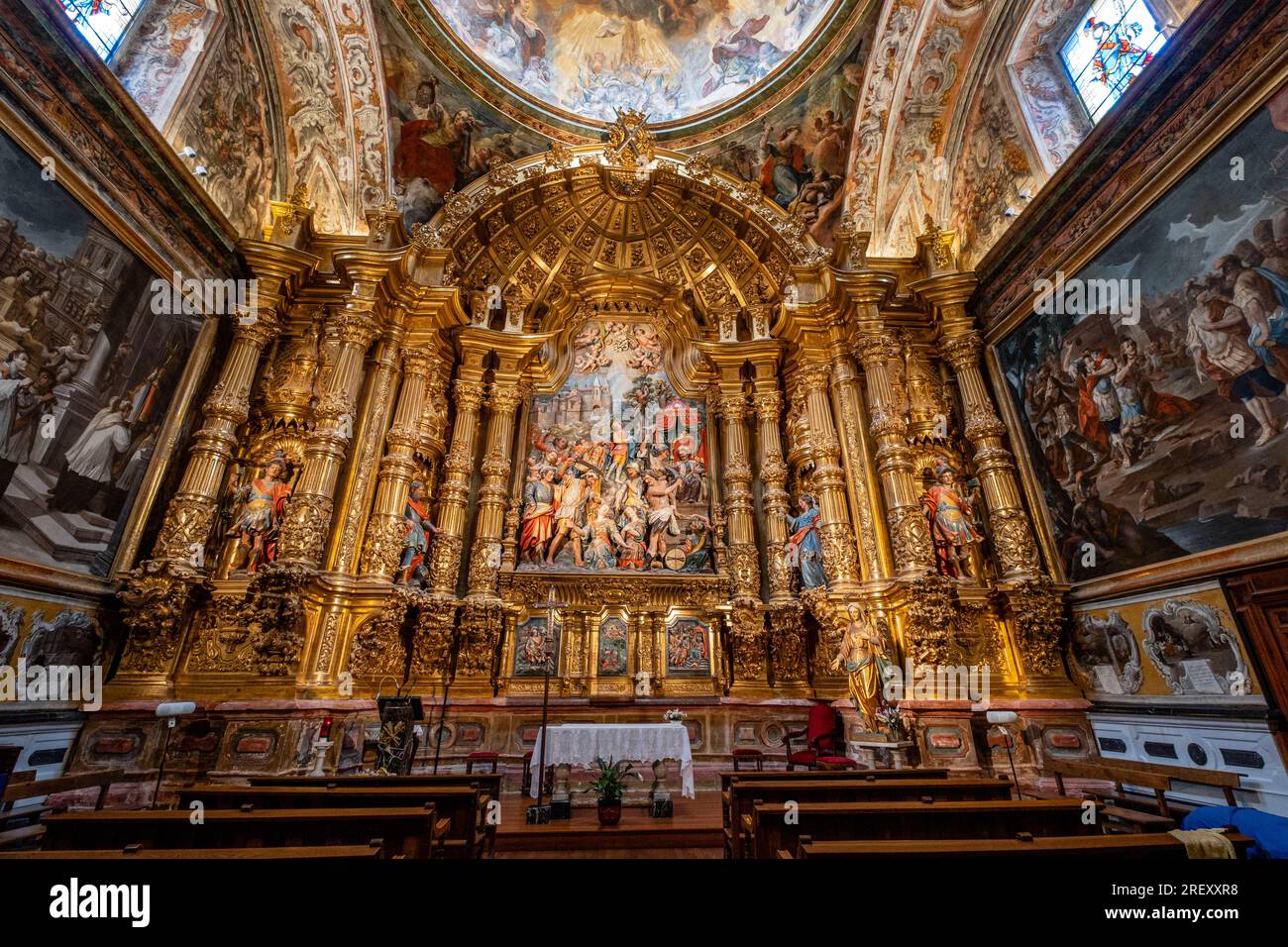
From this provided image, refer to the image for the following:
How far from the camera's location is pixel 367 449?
32.7ft

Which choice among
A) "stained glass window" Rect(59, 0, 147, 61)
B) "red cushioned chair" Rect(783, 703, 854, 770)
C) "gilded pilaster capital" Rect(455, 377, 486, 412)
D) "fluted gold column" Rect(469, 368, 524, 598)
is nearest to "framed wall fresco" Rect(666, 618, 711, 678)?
"red cushioned chair" Rect(783, 703, 854, 770)

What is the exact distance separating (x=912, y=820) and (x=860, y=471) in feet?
24.3

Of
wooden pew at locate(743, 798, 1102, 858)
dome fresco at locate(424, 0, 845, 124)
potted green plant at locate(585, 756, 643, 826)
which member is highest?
dome fresco at locate(424, 0, 845, 124)

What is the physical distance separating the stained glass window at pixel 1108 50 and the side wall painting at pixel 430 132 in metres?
10.8

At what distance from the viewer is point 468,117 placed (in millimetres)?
12516

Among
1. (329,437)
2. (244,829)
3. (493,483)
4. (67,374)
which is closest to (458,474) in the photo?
(493,483)

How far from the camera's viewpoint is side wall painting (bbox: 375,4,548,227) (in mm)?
11750

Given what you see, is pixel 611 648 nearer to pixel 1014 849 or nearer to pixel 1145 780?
pixel 1145 780

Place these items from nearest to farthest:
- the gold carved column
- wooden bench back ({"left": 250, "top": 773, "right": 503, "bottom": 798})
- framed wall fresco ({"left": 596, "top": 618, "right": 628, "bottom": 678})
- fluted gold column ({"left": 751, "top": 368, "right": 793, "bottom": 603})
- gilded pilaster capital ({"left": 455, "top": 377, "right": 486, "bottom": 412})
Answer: wooden bench back ({"left": 250, "top": 773, "right": 503, "bottom": 798}) → the gold carved column → framed wall fresco ({"left": 596, "top": 618, "right": 628, "bottom": 678}) → fluted gold column ({"left": 751, "top": 368, "right": 793, "bottom": 603}) → gilded pilaster capital ({"left": 455, "top": 377, "right": 486, "bottom": 412})

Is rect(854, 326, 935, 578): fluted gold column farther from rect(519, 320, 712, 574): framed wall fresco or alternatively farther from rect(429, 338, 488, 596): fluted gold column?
rect(429, 338, 488, 596): fluted gold column

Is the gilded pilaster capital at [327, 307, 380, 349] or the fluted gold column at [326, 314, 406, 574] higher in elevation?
the gilded pilaster capital at [327, 307, 380, 349]

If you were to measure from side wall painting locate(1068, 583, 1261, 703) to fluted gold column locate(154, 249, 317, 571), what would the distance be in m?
13.1
